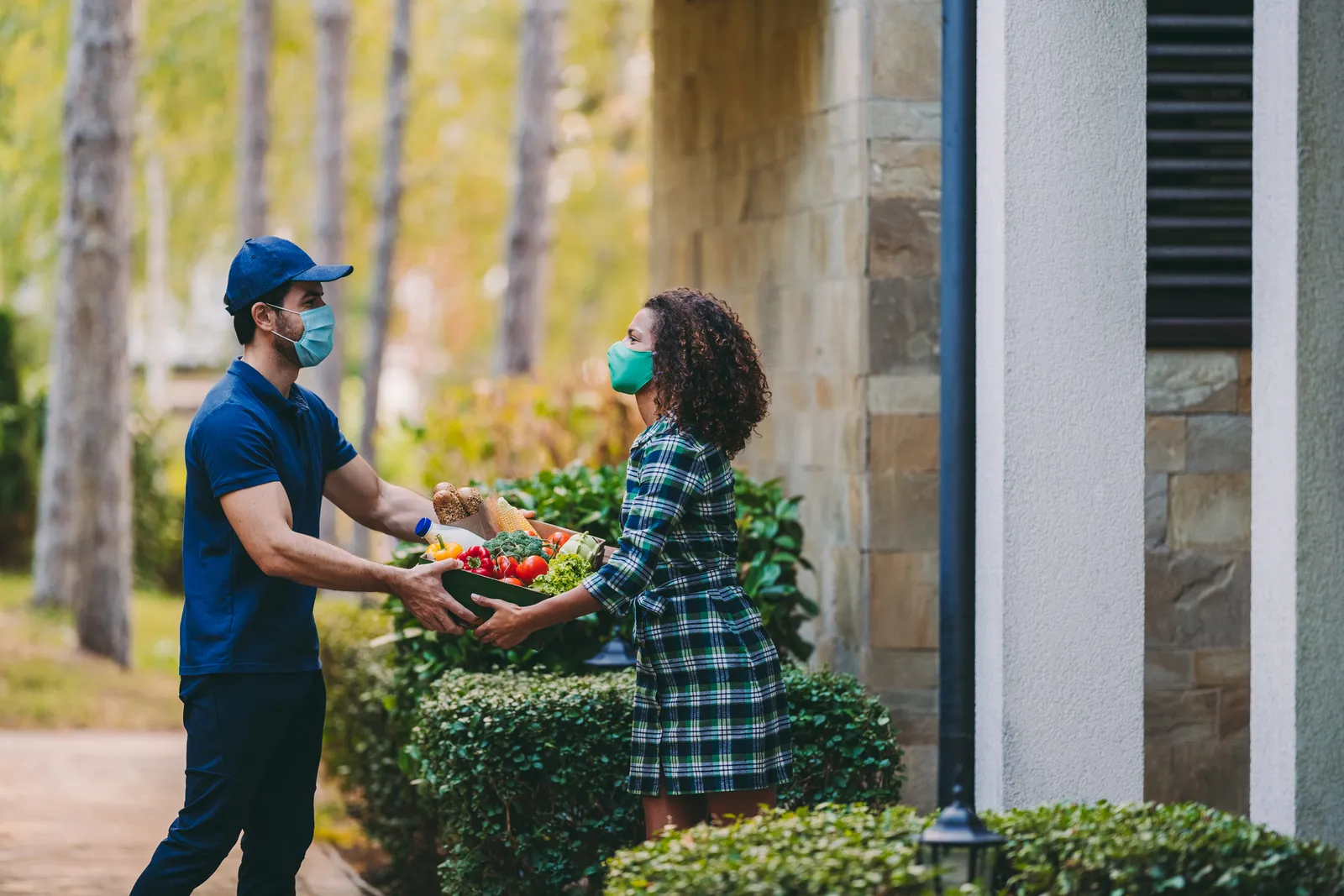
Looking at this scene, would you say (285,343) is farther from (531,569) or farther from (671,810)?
(671,810)

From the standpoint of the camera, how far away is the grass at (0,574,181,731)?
12.2 m

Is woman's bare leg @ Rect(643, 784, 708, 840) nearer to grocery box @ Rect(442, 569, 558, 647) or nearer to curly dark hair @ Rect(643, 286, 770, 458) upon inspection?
grocery box @ Rect(442, 569, 558, 647)

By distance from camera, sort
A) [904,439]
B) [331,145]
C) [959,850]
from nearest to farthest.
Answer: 1. [959,850]
2. [904,439]
3. [331,145]

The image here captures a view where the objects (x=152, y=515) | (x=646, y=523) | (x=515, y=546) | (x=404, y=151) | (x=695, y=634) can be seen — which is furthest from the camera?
(x=404, y=151)

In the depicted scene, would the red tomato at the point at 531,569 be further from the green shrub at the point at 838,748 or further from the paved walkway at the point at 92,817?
the paved walkway at the point at 92,817

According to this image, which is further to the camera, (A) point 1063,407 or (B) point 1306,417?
(A) point 1063,407

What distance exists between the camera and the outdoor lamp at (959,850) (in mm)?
3539

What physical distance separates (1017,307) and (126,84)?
1052 cm

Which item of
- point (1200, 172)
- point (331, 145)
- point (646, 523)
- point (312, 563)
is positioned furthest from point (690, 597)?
point (331, 145)

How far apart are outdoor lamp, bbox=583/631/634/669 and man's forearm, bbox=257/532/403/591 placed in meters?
1.56

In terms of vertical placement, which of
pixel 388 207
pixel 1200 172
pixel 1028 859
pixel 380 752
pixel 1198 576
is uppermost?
pixel 388 207

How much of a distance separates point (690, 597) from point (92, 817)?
498 cm

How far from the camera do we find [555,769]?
16.7ft

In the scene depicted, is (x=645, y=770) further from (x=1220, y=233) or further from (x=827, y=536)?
(x=1220, y=233)
